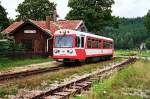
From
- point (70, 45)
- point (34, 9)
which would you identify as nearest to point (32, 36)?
point (70, 45)

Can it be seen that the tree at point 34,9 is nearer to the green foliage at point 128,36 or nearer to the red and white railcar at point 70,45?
the green foliage at point 128,36

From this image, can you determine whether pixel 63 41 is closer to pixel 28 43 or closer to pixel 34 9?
pixel 28 43

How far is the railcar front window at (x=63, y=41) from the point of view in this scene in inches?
1179

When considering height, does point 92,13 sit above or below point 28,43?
above

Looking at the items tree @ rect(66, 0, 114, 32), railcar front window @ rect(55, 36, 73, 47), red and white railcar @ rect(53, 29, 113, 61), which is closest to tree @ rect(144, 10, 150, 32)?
tree @ rect(66, 0, 114, 32)

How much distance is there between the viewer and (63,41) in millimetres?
30453

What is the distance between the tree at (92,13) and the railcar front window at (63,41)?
134 ft

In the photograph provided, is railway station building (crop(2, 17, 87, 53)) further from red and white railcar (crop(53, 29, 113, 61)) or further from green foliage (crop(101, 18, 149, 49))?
green foliage (crop(101, 18, 149, 49))

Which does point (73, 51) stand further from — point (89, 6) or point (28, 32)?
point (89, 6)

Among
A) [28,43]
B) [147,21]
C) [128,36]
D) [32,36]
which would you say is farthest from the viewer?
[128,36]

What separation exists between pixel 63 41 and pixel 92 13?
41.6 metres

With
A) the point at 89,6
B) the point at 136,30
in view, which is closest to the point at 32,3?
the point at 89,6

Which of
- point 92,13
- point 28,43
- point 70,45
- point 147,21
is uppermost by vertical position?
point 147,21

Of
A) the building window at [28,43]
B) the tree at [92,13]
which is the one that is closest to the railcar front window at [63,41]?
the building window at [28,43]
